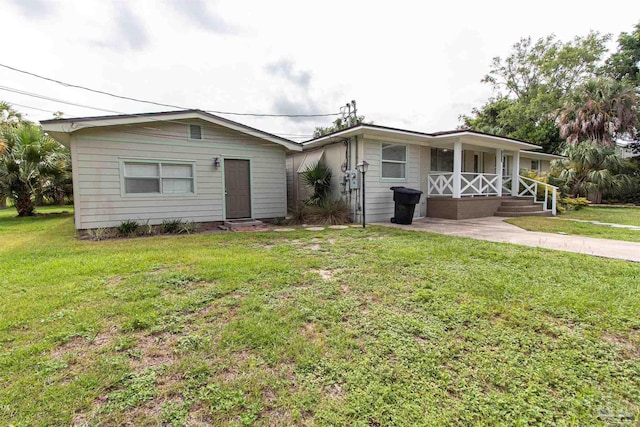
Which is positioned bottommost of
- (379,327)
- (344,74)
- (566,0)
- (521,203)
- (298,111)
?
(379,327)

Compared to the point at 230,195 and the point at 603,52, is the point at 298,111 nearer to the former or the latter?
the point at 230,195

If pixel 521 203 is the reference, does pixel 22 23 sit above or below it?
above

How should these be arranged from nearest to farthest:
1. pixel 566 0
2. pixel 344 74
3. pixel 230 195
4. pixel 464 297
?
1. pixel 464 297
2. pixel 230 195
3. pixel 566 0
4. pixel 344 74

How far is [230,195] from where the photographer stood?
9.88 meters

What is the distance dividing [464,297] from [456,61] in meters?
16.8

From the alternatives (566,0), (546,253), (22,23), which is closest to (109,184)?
(22,23)

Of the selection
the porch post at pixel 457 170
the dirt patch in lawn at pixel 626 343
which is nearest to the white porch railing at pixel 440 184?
the porch post at pixel 457 170

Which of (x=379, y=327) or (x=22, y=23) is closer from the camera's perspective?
(x=379, y=327)

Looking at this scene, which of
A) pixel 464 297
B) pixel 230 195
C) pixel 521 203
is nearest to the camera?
pixel 464 297

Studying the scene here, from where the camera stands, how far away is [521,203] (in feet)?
39.8

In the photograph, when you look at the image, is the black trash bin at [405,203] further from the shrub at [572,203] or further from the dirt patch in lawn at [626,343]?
the shrub at [572,203]

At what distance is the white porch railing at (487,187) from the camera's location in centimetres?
1132

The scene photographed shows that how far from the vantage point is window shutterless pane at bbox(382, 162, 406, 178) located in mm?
10555

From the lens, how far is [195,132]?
30.0 ft
